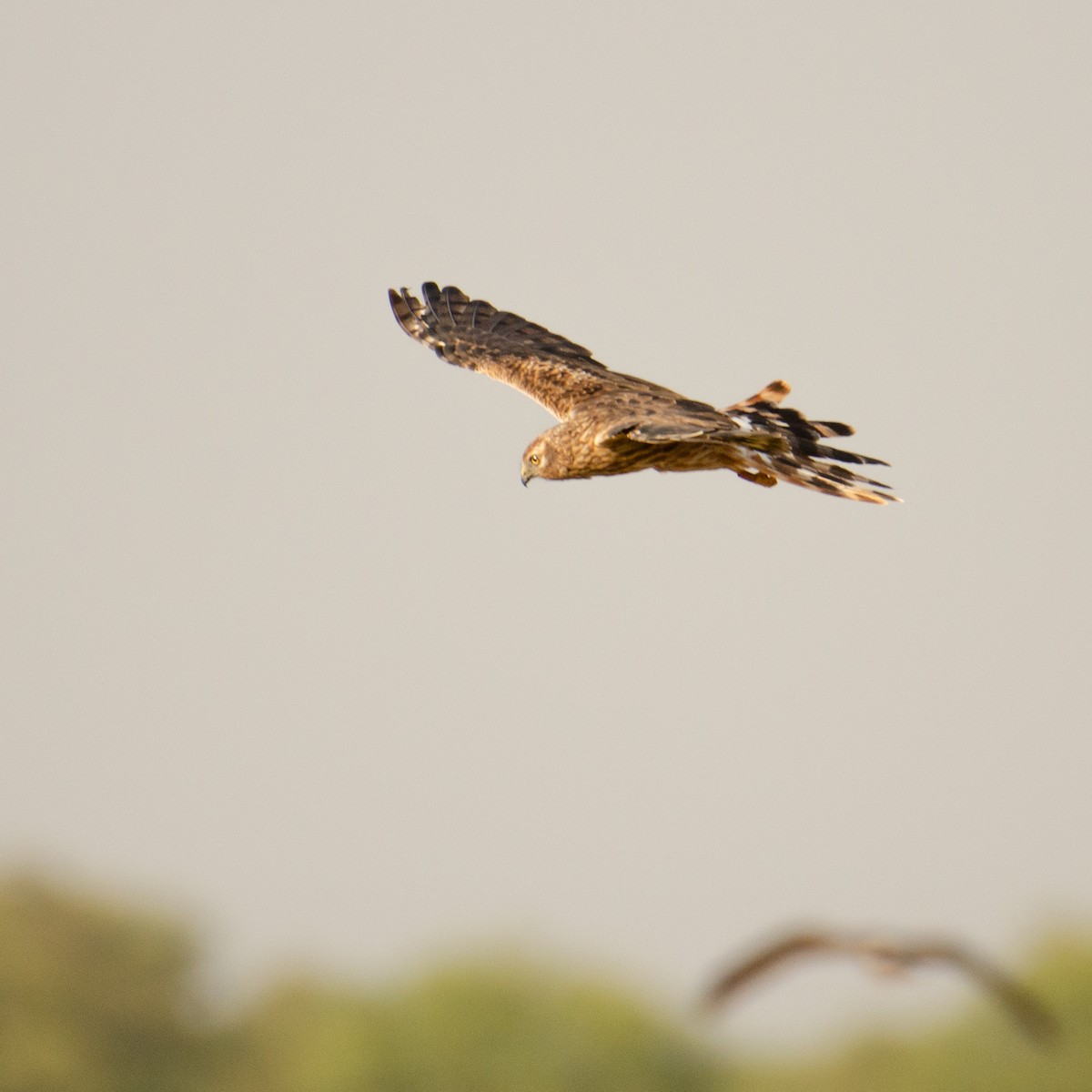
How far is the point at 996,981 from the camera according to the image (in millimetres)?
8750

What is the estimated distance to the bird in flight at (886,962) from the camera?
8.85 metres

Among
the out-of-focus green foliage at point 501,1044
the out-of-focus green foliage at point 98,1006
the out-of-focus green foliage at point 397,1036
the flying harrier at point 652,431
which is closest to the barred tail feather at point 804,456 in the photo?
the flying harrier at point 652,431

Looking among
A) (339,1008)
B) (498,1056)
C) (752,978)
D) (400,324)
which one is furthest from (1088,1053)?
(752,978)

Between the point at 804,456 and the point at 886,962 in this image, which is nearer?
the point at 886,962

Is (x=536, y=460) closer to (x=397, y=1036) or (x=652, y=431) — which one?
(x=652, y=431)

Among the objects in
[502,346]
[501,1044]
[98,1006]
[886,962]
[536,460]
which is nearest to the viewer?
[886,962]

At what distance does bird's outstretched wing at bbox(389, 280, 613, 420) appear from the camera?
15.2m

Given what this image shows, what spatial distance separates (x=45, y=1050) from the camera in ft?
191

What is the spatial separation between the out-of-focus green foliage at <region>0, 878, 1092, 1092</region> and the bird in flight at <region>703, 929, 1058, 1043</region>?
3780 cm

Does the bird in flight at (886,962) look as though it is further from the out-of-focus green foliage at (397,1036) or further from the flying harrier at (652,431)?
the out-of-focus green foliage at (397,1036)

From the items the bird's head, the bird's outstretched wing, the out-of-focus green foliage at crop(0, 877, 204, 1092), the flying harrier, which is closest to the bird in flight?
the flying harrier

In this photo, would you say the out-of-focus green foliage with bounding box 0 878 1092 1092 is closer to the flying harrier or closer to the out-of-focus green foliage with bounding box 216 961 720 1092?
the out-of-focus green foliage with bounding box 216 961 720 1092

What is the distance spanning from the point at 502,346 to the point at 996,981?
9344 mm

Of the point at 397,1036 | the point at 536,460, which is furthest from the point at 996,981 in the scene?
the point at 397,1036
